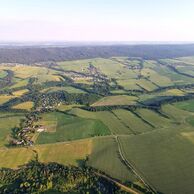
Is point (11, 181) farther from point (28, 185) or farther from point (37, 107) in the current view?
point (37, 107)

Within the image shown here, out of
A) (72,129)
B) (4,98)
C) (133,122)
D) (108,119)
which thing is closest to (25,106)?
(4,98)

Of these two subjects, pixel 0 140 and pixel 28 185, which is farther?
pixel 0 140

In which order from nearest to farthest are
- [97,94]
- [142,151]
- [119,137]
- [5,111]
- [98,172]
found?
[98,172]
[142,151]
[119,137]
[5,111]
[97,94]

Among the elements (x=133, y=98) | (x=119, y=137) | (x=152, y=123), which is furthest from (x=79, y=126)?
(x=133, y=98)

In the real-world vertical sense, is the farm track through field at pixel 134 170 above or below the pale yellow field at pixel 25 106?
above

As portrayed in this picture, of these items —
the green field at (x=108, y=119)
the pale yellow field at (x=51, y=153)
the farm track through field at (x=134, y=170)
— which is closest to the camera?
the farm track through field at (x=134, y=170)

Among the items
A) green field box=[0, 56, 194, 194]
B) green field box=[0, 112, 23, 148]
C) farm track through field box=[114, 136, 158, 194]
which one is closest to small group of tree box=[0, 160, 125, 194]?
green field box=[0, 56, 194, 194]

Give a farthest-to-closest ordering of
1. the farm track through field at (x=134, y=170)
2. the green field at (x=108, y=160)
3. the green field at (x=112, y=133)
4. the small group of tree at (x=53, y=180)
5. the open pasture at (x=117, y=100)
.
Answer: the open pasture at (x=117, y=100)
the green field at (x=112, y=133)
the green field at (x=108, y=160)
the small group of tree at (x=53, y=180)
the farm track through field at (x=134, y=170)

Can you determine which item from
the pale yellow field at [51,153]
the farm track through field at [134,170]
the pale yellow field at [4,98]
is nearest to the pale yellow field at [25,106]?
the pale yellow field at [4,98]

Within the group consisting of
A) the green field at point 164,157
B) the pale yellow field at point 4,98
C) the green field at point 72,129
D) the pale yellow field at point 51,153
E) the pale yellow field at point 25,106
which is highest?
the green field at point 164,157

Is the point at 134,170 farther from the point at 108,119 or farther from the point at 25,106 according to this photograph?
the point at 25,106

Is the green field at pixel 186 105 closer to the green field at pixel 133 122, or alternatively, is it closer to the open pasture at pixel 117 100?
the open pasture at pixel 117 100
